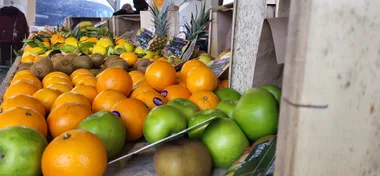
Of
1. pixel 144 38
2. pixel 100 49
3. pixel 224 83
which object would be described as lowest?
pixel 224 83

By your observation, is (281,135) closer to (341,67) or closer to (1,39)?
(341,67)

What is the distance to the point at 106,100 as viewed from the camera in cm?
109

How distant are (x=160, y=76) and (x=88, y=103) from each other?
0.32m

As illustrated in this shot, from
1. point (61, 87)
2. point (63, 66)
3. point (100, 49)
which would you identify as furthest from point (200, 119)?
point (100, 49)

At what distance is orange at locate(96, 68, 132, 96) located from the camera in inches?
47.8

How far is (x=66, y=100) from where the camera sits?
3.48ft

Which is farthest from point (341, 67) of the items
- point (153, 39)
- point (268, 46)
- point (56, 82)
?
point (153, 39)

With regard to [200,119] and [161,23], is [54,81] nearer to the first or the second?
[200,119]

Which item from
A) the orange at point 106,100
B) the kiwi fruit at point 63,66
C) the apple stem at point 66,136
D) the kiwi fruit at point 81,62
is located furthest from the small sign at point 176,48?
the apple stem at point 66,136

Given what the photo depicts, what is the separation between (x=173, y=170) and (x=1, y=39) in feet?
23.7

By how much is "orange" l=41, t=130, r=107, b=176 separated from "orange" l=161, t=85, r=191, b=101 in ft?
1.72

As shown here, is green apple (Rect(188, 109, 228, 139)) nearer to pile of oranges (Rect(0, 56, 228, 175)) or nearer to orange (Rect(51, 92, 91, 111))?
pile of oranges (Rect(0, 56, 228, 175))

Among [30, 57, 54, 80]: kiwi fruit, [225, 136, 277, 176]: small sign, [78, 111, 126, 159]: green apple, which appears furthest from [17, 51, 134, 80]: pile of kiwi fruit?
[225, 136, 277, 176]: small sign

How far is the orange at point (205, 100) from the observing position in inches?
43.0
